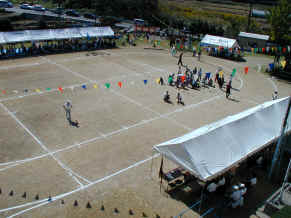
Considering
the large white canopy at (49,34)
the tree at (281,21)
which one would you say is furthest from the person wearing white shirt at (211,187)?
the tree at (281,21)

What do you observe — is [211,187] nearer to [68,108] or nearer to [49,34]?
[68,108]

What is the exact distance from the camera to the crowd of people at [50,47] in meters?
30.0

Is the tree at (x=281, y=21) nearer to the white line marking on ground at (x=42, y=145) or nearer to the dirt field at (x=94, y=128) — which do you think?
the dirt field at (x=94, y=128)

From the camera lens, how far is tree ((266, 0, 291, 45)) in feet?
117

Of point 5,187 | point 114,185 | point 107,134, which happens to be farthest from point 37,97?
point 114,185

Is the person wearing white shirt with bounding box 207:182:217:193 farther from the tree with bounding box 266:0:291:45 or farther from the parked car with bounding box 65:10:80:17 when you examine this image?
the parked car with bounding box 65:10:80:17

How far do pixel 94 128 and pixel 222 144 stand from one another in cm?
779

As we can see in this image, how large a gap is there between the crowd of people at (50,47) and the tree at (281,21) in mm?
21872

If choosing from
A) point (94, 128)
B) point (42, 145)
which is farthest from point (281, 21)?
point (42, 145)

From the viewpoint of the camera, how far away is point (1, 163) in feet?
41.2

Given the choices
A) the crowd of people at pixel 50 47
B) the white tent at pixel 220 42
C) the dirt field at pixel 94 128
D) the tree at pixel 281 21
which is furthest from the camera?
the tree at pixel 281 21

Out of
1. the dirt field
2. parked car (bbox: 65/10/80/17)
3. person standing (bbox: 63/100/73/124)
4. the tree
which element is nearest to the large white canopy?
the dirt field

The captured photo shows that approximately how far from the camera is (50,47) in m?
33.2

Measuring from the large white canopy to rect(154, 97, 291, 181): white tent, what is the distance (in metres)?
25.2
